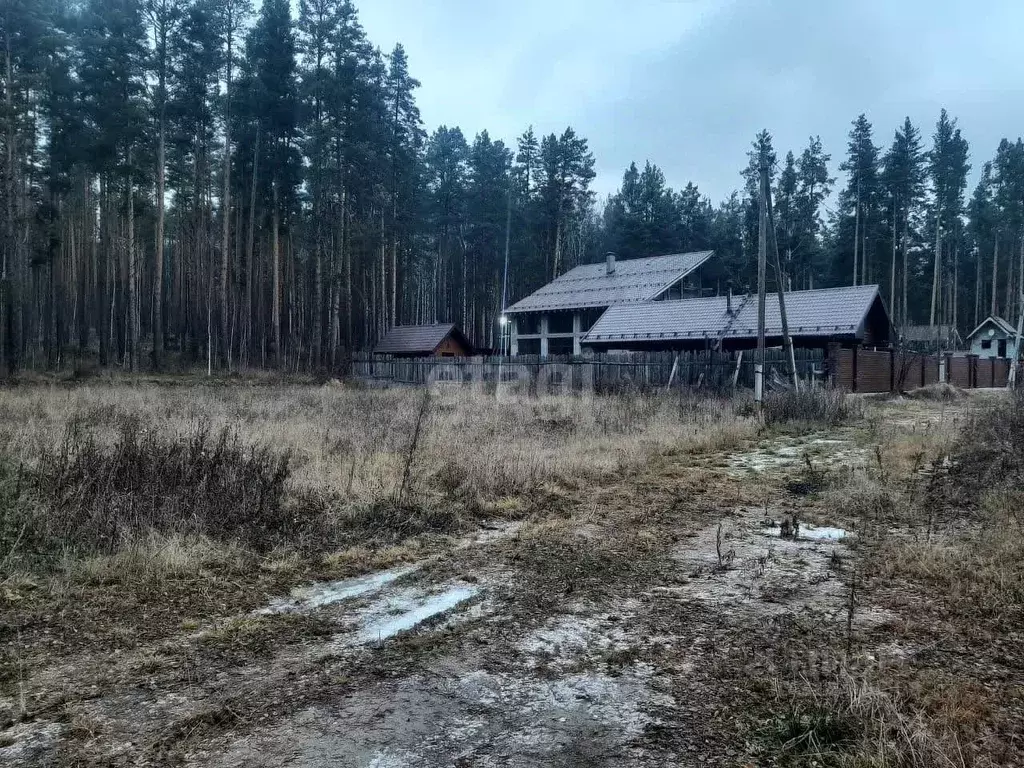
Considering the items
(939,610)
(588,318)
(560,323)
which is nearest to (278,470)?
(939,610)

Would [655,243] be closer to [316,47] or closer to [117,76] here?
[316,47]

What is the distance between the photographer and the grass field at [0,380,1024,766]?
7.61 ft

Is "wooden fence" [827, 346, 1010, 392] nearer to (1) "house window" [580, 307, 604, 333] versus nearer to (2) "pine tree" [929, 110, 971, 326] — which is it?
(1) "house window" [580, 307, 604, 333]

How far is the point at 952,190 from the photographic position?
51.2m

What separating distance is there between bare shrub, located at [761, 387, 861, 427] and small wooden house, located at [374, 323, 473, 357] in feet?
68.6

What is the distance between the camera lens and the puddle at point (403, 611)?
3426mm

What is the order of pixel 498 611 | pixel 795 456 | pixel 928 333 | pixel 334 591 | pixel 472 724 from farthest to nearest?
pixel 928 333
pixel 795 456
pixel 334 591
pixel 498 611
pixel 472 724

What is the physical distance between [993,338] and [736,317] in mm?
34850

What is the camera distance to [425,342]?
33281mm

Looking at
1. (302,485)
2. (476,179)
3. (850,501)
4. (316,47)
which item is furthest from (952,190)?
(302,485)

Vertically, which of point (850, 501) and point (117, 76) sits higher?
point (117, 76)

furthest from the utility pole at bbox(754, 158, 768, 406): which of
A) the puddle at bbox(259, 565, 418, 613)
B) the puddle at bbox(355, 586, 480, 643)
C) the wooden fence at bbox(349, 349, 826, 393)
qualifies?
the puddle at bbox(355, 586, 480, 643)

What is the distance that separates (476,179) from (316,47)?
65.5 feet

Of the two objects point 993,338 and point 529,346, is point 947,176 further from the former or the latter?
point 529,346
